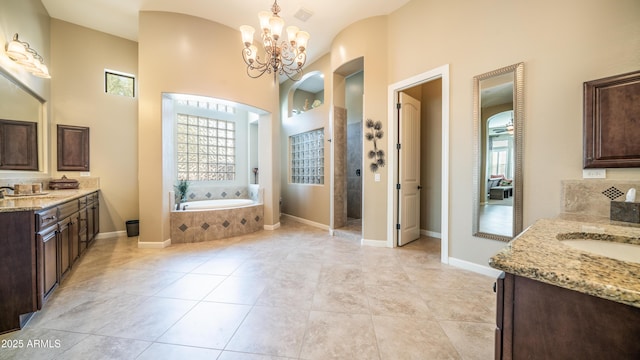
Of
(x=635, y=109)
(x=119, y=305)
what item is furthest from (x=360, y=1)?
(x=119, y=305)

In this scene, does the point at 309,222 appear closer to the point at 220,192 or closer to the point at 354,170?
the point at 354,170

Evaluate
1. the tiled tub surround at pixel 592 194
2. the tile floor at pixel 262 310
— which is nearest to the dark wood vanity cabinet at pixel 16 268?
the tile floor at pixel 262 310

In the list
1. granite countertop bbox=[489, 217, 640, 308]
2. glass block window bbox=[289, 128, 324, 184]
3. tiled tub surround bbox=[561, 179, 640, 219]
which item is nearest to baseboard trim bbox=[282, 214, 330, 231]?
glass block window bbox=[289, 128, 324, 184]

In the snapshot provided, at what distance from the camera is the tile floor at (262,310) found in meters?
1.57

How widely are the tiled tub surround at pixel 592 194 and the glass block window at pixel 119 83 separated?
6490 mm

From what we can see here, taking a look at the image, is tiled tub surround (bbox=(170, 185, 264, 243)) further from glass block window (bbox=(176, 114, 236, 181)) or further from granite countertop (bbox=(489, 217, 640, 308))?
granite countertop (bbox=(489, 217, 640, 308))

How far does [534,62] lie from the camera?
2.30 m

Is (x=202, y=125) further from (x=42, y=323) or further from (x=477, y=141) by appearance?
(x=477, y=141)

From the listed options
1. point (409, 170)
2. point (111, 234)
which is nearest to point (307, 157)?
point (409, 170)

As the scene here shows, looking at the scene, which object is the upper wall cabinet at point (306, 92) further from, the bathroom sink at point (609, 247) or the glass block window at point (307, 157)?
the bathroom sink at point (609, 247)

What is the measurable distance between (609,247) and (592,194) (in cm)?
120

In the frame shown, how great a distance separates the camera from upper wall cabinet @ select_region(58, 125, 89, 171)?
3799 mm

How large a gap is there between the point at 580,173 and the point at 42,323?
4589 millimetres

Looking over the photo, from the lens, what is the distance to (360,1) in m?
3.40
